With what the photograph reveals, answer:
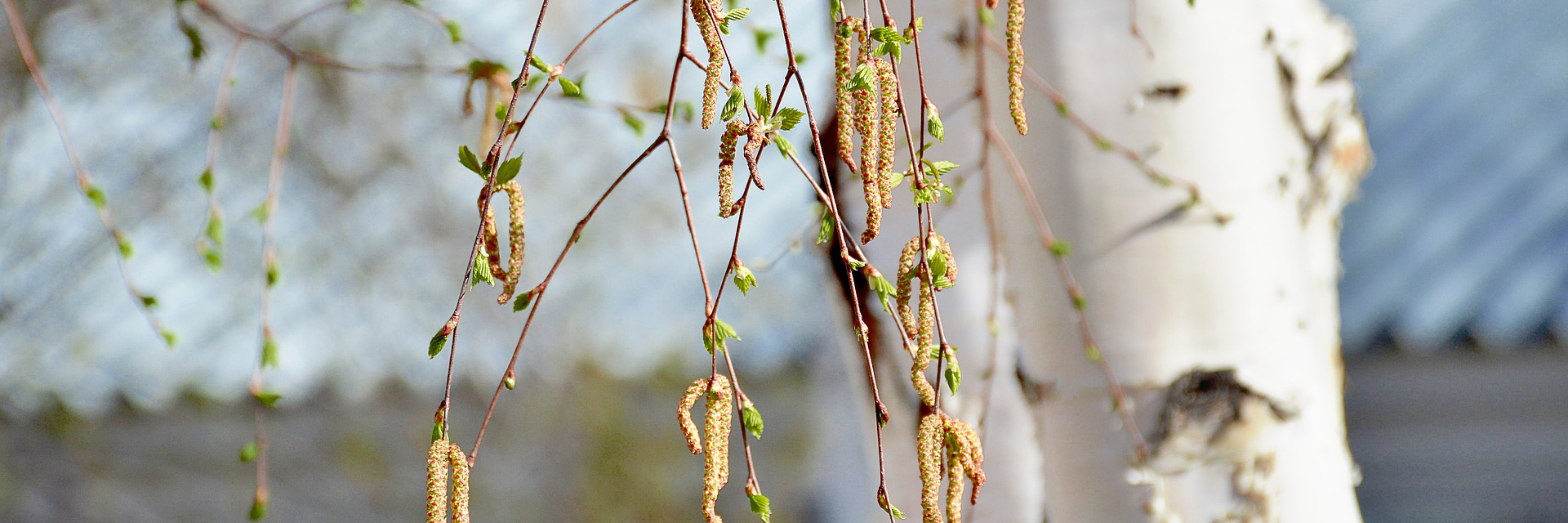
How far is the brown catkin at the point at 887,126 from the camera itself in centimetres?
28

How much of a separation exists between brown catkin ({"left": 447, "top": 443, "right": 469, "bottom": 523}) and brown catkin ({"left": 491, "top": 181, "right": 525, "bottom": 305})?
4cm

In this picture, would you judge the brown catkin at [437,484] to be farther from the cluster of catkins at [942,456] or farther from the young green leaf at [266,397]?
the young green leaf at [266,397]

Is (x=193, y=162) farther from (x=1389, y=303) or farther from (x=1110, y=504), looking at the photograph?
(x=1389, y=303)

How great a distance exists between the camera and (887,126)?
29 cm

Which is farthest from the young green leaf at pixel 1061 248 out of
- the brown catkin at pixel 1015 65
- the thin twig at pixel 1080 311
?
the brown catkin at pixel 1015 65

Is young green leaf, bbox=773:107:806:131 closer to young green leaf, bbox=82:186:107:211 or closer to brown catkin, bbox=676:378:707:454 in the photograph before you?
brown catkin, bbox=676:378:707:454

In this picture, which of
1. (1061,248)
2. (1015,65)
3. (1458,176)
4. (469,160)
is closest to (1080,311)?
(1061,248)

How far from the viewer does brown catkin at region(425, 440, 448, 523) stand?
0.25 meters

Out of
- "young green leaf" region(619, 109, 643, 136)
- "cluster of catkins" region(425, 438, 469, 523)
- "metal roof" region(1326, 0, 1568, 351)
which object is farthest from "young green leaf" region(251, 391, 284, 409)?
"metal roof" region(1326, 0, 1568, 351)

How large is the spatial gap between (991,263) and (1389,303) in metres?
1.18

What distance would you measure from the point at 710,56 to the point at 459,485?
0.42 ft

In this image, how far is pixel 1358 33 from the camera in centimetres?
146

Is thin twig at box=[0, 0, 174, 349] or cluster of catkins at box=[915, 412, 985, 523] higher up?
thin twig at box=[0, 0, 174, 349]

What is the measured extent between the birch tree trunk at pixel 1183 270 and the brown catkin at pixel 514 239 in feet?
0.88
